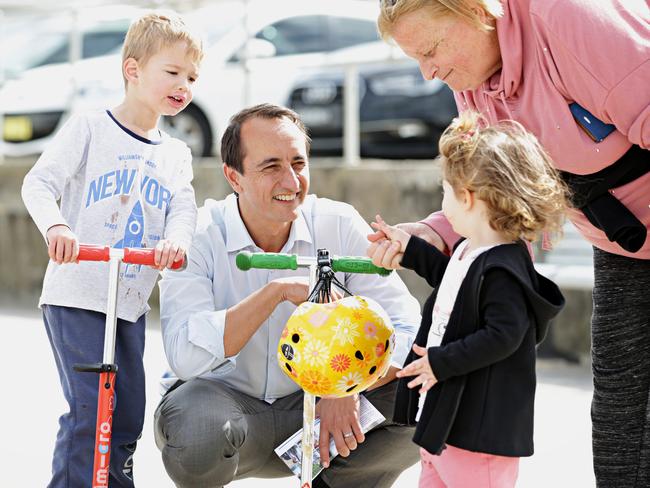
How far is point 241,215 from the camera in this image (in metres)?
3.73

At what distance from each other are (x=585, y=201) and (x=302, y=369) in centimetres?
80

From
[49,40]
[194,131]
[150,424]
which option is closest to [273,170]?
[150,424]

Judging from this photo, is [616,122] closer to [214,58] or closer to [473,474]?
[473,474]

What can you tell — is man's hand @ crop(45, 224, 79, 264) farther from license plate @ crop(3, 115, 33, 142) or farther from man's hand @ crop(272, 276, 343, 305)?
license plate @ crop(3, 115, 33, 142)

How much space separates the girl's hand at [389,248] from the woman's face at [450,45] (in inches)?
17.1

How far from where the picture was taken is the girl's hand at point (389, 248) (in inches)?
115

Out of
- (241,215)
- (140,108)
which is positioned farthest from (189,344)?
(140,108)

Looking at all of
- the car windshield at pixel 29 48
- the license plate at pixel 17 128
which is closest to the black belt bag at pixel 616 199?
the car windshield at pixel 29 48

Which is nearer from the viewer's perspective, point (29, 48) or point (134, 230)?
point (134, 230)

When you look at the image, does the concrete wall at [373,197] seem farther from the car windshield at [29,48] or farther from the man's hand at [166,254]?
the man's hand at [166,254]

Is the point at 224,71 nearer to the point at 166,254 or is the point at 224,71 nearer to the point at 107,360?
the point at 166,254

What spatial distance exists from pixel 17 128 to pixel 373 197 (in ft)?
12.9

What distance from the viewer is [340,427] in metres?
3.43

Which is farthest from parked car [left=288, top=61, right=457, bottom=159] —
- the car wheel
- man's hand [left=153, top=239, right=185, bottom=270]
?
man's hand [left=153, top=239, right=185, bottom=270]
